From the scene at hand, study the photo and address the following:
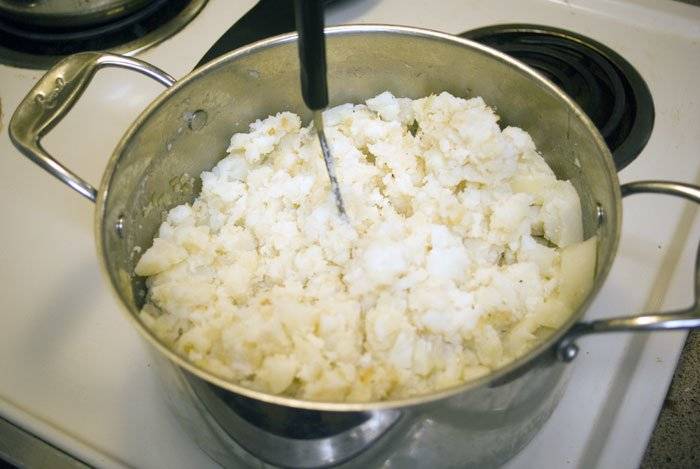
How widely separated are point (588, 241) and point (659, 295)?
14cm

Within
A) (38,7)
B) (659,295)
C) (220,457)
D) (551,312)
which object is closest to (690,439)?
(659,295)

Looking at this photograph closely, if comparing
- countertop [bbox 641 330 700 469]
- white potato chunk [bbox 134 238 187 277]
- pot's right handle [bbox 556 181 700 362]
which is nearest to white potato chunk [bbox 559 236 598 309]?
pot's right handle [bbox 556 181 700 362]

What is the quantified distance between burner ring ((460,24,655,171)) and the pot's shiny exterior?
0.12 meters

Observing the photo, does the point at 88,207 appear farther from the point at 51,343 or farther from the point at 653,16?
the point at 653,16

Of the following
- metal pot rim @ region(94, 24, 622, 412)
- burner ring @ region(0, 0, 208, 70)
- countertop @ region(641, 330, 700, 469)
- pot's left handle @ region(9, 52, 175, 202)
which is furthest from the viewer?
burner ring @ region(0, 0, 208, 70)

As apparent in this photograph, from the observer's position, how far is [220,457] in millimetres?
640

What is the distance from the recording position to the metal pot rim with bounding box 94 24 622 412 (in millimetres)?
465

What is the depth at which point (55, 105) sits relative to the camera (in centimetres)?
67

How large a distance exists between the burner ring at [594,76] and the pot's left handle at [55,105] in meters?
0.55

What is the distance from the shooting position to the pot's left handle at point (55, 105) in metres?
0.63

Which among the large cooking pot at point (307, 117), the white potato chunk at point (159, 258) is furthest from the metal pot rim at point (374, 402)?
the white potato chunk at point (159, 258)

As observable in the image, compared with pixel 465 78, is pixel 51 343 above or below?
below

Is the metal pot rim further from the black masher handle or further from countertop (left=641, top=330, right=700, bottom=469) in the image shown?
countertop (left=641, top=330, right=700, bottom=469)

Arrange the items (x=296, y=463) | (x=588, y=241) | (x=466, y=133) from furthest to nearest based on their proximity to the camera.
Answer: (x=466, y=133) → (x=588, y=241) → (x=296, y=463)
